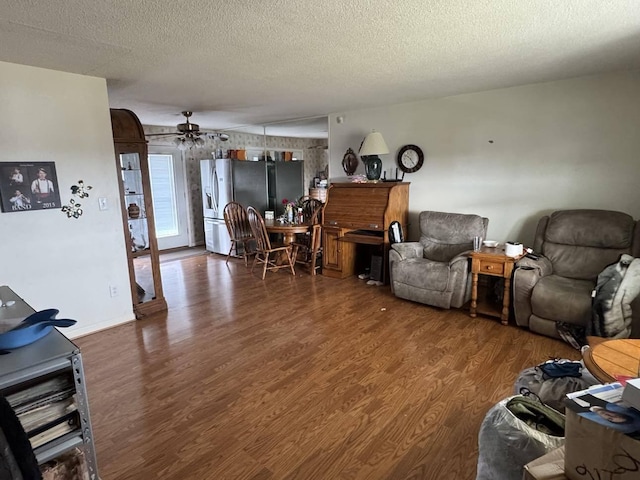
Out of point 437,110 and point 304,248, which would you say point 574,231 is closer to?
point 437,110

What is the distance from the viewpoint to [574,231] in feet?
10.7

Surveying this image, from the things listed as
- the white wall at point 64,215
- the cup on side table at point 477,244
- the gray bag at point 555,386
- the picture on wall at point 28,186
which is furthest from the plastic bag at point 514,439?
the picture on wall at point 28,186

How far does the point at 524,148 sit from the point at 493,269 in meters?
1.43

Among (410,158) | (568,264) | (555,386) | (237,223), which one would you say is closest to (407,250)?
(410,158)

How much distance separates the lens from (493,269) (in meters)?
3.28

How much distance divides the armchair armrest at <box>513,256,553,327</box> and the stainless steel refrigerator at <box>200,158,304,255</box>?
14.0 feet

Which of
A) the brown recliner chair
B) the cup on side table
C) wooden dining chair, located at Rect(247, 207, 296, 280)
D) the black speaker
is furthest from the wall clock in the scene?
wooden dining chair, located at Rect(247, 207, 296, 280)

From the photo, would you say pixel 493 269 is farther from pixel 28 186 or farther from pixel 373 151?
pixel 28 186

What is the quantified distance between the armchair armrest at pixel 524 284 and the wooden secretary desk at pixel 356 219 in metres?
1.53

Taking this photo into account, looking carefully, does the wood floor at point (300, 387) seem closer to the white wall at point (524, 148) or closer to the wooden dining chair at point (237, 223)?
the white wall at point (524, 148)

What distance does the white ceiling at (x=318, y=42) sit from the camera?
1.88 metres

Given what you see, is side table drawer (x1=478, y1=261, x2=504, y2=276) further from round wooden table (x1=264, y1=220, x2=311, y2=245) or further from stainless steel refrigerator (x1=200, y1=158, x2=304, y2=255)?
stainless steel refrigerator (x1=200, y1=158, x2=304, y2=255)

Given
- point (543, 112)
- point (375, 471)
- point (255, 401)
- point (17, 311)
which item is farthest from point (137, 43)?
point (543, 112)

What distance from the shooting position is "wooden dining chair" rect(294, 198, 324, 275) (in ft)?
16.3
